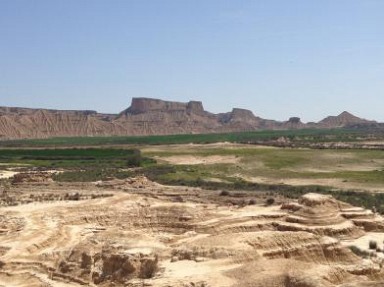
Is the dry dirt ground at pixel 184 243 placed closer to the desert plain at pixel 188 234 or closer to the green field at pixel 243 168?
the desert plain at pixel 188 234

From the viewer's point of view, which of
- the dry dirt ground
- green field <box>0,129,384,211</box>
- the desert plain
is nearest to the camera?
the dry dirt ground

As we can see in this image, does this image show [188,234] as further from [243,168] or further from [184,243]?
[243,168]

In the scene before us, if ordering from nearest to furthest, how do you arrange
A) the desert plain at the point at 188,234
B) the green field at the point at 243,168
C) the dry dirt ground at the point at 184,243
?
the dry dirt ground at the point at 184,243 < the desert plain at the point at 188,234 < the green field at the point at 243,168

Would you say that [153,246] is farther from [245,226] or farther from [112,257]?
[245,226]

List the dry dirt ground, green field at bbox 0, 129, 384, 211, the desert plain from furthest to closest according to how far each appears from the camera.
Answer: green field at bbox 0, 129, 384, 211
the desert plain
the dry dirt ground

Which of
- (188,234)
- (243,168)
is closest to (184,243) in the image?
(188,234)

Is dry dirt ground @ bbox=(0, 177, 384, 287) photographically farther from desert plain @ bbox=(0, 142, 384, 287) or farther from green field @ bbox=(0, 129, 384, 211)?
green field @ bbox=(0, 129, 384, 211)

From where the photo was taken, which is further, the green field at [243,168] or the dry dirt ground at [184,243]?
the green field at [243,168]

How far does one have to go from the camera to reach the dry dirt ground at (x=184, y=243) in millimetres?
19750

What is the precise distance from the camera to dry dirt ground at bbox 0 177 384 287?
19750 mm

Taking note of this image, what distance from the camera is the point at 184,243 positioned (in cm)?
2559

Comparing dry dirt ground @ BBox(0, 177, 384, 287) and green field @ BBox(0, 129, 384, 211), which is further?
green field @ BBox(0, 129, 384, 211)

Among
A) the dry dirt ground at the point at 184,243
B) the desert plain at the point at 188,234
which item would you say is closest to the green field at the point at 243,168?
the desert plain at the point at 188,234

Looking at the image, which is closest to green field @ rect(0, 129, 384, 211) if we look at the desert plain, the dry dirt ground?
the desert plain
